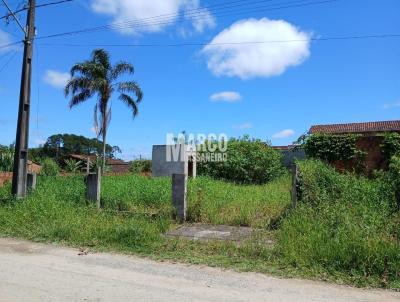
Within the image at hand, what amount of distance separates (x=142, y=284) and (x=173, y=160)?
60.5 ft

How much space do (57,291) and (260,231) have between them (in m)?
4.48

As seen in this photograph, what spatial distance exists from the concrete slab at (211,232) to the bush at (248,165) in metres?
12.4

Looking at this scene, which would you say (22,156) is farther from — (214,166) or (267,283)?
(214,166)

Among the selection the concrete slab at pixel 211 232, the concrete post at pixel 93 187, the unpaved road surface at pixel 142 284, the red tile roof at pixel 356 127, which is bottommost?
the unpaved road surface at pixel 142 284

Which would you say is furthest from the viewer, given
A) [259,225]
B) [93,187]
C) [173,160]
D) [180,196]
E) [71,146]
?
[71,146]

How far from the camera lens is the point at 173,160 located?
23.7 metres

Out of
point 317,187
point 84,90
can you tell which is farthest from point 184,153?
point 317,187

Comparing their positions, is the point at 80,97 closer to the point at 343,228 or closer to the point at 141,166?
the point at 141,166

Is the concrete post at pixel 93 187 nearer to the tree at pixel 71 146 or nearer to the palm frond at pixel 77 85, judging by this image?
the palm frond at pixel 77 85

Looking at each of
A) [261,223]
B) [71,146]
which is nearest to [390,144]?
[261,223]

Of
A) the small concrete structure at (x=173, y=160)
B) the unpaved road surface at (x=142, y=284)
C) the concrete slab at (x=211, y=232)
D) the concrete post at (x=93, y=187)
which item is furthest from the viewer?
the small concrete structure at (x=173, y=160)

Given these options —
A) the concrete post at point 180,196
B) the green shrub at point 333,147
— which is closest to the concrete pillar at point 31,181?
the concrete post at point 180,196

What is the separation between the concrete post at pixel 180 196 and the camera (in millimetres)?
9805

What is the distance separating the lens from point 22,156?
11.6 m
